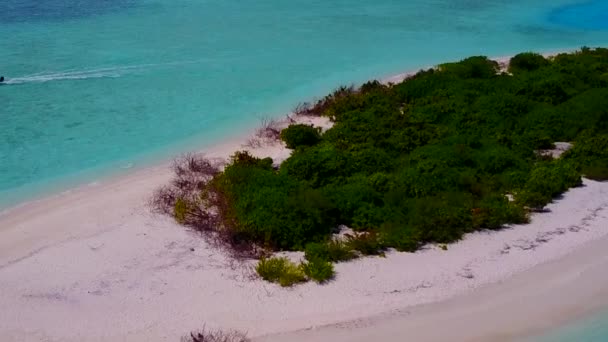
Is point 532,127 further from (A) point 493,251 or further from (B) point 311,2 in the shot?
(B) point 311,2

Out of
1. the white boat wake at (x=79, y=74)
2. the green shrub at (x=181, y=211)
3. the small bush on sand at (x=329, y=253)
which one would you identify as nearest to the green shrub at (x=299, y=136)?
the green shrub at (x=181, y=211)

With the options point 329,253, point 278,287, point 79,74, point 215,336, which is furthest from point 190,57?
point 215,336

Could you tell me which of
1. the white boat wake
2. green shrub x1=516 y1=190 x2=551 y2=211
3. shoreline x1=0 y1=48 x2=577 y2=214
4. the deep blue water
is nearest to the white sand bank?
green shrub x1=516 y1=190 x2=551 y2=211

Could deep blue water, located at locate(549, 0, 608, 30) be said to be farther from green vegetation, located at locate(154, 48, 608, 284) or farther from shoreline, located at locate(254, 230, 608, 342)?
shoreline, located at locate(254, 230, 608, 342)

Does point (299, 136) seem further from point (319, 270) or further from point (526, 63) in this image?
point (526, 63)

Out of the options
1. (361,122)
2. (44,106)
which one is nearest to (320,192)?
(361,122)

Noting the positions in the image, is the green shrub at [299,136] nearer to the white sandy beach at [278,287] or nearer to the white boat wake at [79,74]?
the white sandy beach at [278,287]
